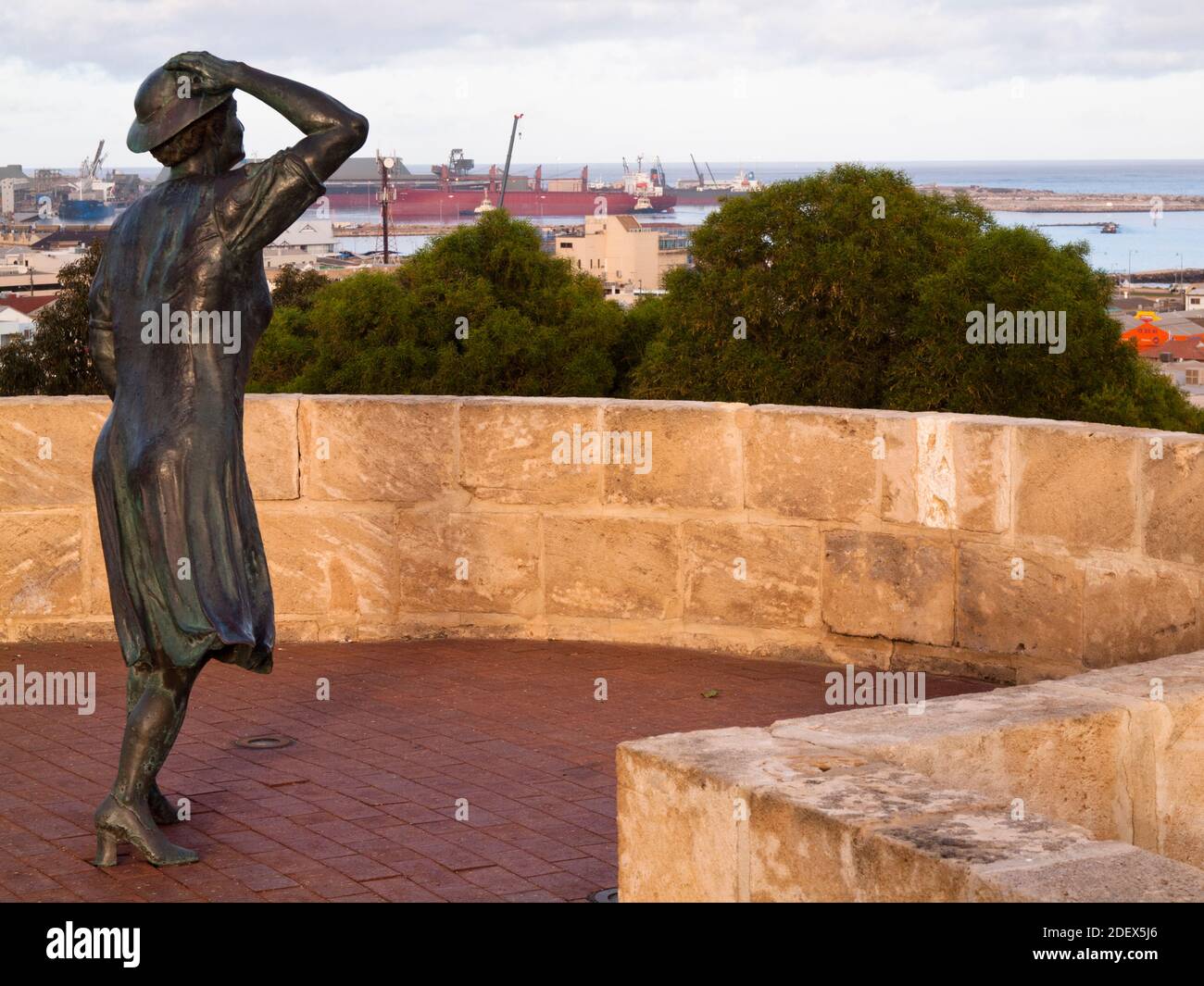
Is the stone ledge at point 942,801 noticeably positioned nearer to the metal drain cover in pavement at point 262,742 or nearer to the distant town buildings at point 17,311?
the metal drain cover in pavement at point 262,742

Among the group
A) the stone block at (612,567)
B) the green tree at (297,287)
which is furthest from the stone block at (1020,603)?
the green tree at (297,287)

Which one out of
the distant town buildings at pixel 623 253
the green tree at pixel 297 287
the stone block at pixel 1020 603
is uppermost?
the distant town buildings at pixel 623 253

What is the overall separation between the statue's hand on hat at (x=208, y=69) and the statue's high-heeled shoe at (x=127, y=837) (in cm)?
197

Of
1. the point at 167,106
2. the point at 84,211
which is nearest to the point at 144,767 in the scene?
the point at 167,106

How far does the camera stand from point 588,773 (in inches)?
227

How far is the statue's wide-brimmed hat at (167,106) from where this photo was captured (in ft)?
15.8

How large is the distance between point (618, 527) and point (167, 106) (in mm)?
3247

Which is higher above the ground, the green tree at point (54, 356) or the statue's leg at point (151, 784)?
the green tree at point (54, 356)

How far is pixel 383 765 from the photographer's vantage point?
5.90m

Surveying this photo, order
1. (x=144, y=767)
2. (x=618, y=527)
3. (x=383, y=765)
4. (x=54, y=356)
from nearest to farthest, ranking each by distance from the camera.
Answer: (x=144, y=767) → (x=383, y=765) → (x=618, y=527) → (x=54, y=356)

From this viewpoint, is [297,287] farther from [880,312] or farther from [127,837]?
[127,837]

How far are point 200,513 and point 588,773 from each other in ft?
5.57

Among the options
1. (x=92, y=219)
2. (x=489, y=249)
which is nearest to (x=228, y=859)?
(x=489, y=249)

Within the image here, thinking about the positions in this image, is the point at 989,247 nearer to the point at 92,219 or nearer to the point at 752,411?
the point at 752,411
